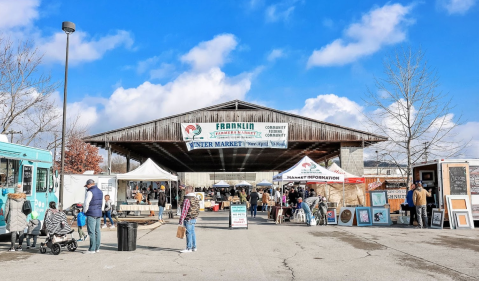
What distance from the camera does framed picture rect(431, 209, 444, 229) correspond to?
15875 mm

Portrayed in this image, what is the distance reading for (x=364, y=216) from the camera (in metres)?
Result: 17.3

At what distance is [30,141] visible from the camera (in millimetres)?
24266

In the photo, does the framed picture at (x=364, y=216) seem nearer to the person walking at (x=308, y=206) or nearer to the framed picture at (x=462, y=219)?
the person walking at (x=308, y=206)

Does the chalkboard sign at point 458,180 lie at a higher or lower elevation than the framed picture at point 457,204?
higher

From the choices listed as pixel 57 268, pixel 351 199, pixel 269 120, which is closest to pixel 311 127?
pixel 269 120

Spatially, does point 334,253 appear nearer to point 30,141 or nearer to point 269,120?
point 269,120

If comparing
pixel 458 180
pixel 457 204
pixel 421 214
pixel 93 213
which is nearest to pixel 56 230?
pixel 93 213

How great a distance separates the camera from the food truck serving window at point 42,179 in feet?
44.1

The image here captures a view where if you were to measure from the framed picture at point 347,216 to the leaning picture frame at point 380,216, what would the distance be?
0.78 meters

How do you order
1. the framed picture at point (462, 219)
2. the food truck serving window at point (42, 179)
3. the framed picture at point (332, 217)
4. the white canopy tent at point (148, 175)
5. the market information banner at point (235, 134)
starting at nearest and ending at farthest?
the food truck serving window at point (42, 179) < the framed picture at point (462, 219) < the framed picture at point (332, 217) < the white canopy tent at point (148, 175) < the market information banner at point (235, 134)

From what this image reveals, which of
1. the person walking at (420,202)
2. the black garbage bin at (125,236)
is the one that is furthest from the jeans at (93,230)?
the person walking at (420,202)

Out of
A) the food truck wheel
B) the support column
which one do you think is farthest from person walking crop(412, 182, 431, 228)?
the food truck wheel

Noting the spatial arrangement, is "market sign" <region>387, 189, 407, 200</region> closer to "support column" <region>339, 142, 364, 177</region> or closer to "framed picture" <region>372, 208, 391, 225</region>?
"support column" <region>339, 142, 364, 177</region>

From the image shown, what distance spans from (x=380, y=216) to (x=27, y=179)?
12825 mm
